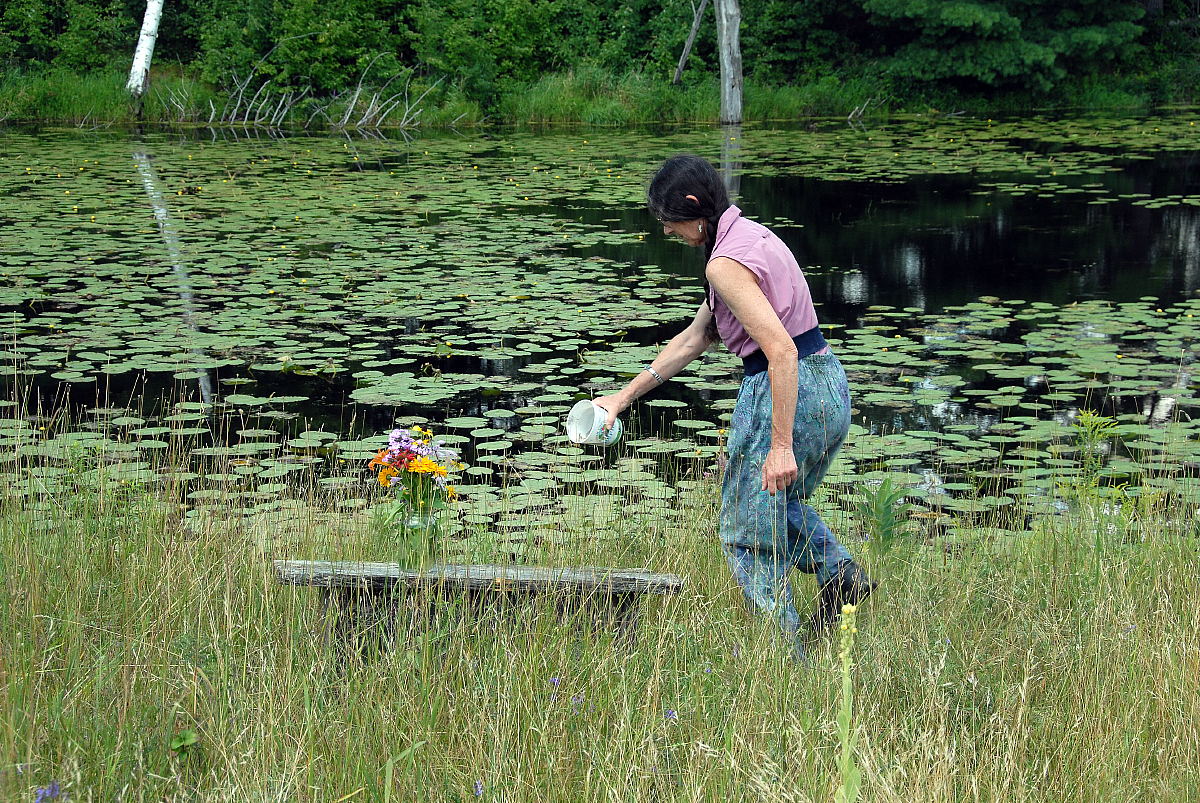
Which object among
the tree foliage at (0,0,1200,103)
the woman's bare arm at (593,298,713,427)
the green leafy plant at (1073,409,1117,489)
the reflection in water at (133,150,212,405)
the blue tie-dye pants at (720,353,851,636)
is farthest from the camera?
the tree foliage at (0,0,1200,103)

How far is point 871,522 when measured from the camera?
323 centimetres

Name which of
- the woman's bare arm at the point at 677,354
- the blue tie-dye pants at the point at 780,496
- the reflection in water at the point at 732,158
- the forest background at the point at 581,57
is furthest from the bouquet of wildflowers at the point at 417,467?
the forest background at the point at 581,57

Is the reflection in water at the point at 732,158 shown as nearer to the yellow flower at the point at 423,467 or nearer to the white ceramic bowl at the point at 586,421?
the white ceramic bowl at the point at 586,421

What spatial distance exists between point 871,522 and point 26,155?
16.7 meters

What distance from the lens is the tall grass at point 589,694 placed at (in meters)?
2.31

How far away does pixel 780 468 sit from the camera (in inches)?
119

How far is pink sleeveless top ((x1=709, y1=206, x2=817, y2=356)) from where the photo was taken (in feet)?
9.87

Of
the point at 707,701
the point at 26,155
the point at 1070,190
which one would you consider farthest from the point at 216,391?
the point at 26,155

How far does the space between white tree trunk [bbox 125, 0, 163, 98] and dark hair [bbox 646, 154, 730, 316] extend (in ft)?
67.1

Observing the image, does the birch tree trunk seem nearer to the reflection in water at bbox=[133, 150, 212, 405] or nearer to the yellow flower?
the reflection in water at bbox=[133, 150, 212, 405]

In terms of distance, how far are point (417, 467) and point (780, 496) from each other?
929 millimetres

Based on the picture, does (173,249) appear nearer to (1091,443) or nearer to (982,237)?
(982,237)

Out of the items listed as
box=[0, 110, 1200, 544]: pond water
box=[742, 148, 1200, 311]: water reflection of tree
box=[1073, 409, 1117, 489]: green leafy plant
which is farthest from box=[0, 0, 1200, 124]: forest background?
box=[1073, 409, 1117, 489]: green leafy plant

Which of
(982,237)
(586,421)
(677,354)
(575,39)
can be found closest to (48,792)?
(586,421)
